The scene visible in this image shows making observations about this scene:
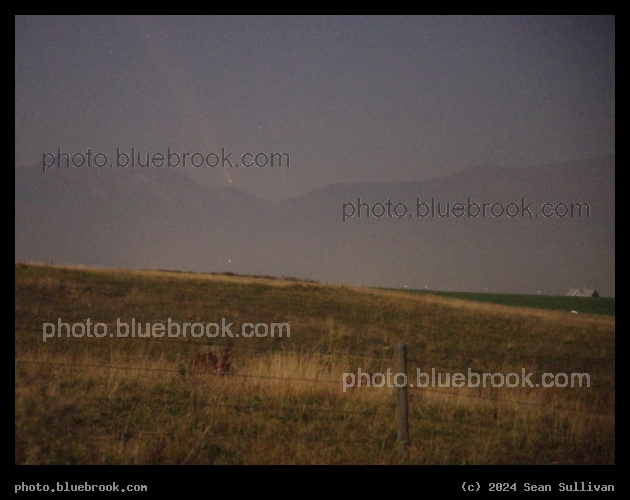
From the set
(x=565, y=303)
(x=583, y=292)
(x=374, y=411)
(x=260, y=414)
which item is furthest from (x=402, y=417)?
(x=583, y=292)

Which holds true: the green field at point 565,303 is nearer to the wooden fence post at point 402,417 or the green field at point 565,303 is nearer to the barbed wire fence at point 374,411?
the barbed wire fence at point 374,411

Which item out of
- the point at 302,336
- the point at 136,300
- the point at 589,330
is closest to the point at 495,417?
the point at 302,336

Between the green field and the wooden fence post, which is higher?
the green field

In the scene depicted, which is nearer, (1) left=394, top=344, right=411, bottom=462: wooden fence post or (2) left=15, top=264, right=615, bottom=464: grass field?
(2) left=15, top=264, right=615, bottom=464: grass field

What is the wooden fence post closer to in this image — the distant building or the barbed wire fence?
the barbed wire fence

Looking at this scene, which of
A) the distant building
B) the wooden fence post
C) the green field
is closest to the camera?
the wooden fence post

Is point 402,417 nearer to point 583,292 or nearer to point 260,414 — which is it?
point 260,414

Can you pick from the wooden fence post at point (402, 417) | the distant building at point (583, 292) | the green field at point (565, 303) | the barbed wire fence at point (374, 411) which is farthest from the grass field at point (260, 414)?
the distant building at point (583, 292)

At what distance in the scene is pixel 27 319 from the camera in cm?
1753

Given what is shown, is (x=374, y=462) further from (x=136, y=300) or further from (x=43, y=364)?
(x=136, y=300)

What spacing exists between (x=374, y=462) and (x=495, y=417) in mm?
2951

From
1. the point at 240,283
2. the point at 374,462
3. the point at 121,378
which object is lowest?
the point at 374,462

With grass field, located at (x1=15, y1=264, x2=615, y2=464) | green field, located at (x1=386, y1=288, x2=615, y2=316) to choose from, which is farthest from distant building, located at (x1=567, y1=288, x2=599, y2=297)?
grass field, located at (x1=15, y1=264, x2=615, y2=464)

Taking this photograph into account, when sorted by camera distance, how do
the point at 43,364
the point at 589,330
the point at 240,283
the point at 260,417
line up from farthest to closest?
the point at 240,283
the point at 589,330
the point at 43,364
the point at 260,417
